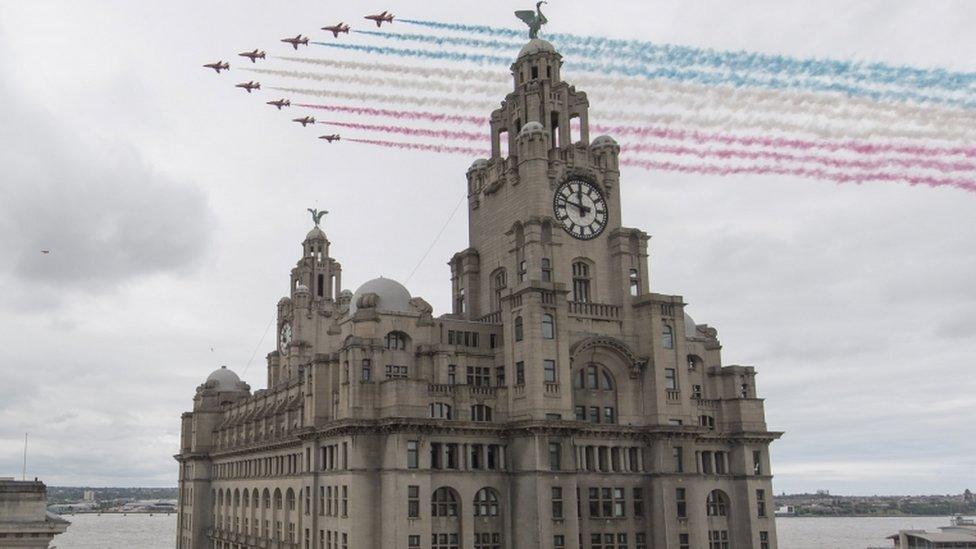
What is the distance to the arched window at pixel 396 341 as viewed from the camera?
89.5 meters

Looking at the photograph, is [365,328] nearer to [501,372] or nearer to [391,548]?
[501,372]

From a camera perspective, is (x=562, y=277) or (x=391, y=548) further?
(x=562, y=277)

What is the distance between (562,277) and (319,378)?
27.4 metres

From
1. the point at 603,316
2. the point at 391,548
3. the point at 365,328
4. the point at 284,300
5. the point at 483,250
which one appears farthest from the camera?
the point at 284,300

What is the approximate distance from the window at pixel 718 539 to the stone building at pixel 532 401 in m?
0.28

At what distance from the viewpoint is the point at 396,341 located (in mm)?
90125

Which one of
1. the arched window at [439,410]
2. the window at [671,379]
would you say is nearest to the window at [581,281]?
the window at [671,379]

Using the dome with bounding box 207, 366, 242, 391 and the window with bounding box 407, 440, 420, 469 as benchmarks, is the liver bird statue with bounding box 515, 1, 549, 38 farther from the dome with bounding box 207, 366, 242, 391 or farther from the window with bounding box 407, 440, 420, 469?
the dome with bounding box 207, 366, 242, 391

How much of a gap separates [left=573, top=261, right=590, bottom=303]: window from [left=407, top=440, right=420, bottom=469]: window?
24.5 meters

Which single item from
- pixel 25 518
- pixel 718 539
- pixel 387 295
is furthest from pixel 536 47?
pixel 25 518

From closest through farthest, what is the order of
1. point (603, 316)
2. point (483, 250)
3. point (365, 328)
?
point (365, 328), point (603, 316), point (483, 250)

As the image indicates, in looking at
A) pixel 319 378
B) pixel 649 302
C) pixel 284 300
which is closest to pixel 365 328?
pixel 319 378

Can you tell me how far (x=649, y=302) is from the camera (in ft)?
313

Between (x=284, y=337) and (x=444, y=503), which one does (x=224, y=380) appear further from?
(x=444, y=503)
